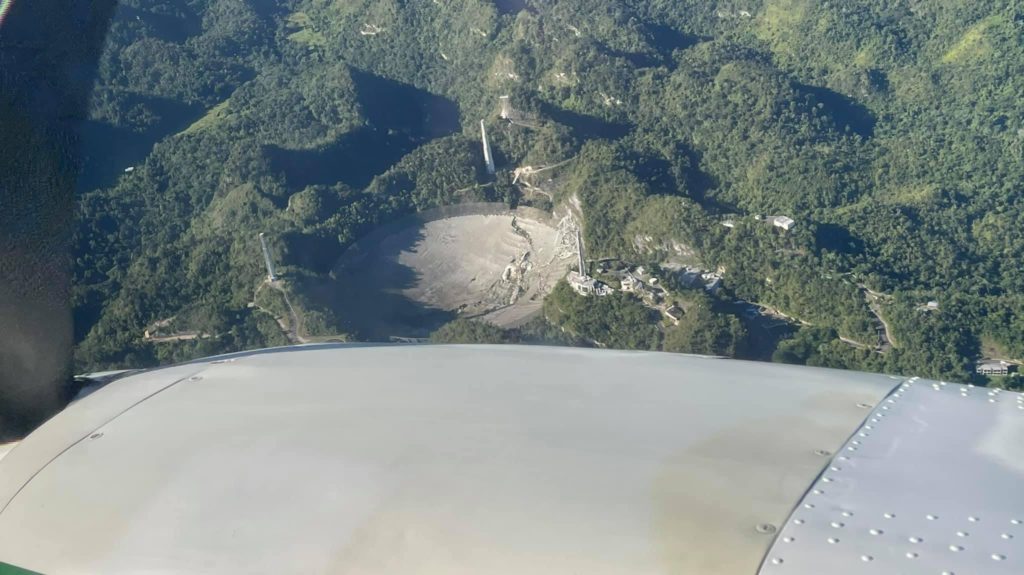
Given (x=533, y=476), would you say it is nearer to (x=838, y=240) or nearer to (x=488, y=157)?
(x=838, y=240)

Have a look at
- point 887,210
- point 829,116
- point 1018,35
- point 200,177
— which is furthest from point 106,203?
point 1018,35

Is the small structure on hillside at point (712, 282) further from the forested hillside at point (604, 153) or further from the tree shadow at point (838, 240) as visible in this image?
the tree shadow at point (838, 240)

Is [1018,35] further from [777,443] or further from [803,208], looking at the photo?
[777,443]

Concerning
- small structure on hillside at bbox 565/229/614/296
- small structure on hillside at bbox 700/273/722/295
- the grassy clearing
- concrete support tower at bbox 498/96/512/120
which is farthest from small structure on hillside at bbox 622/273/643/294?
the grassy clearing

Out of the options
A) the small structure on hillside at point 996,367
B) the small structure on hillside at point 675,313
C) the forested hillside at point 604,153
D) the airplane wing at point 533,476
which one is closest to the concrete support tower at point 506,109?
the forested hillside at point 604,153

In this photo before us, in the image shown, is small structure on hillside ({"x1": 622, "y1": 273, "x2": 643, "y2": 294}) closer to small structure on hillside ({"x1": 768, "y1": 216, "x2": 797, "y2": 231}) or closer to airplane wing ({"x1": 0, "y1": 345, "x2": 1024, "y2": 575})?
small structure on hillside ({"x1": 768, "y1": 216, "x2": 797, "y2": 231})

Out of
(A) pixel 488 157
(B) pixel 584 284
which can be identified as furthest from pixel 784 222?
(A) pixel 488 157
